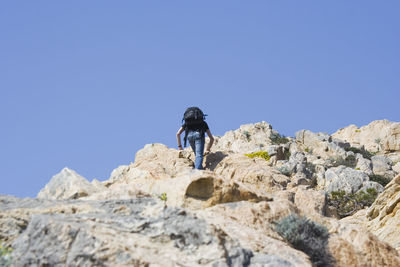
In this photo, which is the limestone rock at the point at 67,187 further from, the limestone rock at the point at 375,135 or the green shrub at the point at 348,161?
the limestone rock at the point at 375,135

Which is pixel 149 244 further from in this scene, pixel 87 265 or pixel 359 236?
pixel 359 236

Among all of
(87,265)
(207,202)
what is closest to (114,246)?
(87,265)

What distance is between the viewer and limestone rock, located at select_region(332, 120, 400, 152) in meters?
58.4

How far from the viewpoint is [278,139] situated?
5066 centimetres

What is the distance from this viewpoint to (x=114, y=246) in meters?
8.16

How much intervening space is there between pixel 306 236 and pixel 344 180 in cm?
2059

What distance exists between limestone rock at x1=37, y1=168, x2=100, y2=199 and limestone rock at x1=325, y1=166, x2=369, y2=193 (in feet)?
63.9

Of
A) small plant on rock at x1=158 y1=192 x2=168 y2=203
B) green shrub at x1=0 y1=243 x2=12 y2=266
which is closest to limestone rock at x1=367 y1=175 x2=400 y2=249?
small plant on rock at x1=158 y1=192 x2=168 y2=203

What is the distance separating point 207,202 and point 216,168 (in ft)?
27.2

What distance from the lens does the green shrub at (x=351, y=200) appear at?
1059 inches

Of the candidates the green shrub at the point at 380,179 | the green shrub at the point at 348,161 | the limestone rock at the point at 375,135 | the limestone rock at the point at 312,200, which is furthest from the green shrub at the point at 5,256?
the limestone rock at the point at 375,135

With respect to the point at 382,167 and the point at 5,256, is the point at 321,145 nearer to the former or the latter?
the point at 382,167

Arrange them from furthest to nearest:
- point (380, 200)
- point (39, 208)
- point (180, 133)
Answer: point (180, 133)
point (380, 200)
point (39, 208)

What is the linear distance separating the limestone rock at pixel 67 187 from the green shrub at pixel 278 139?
37.4m
